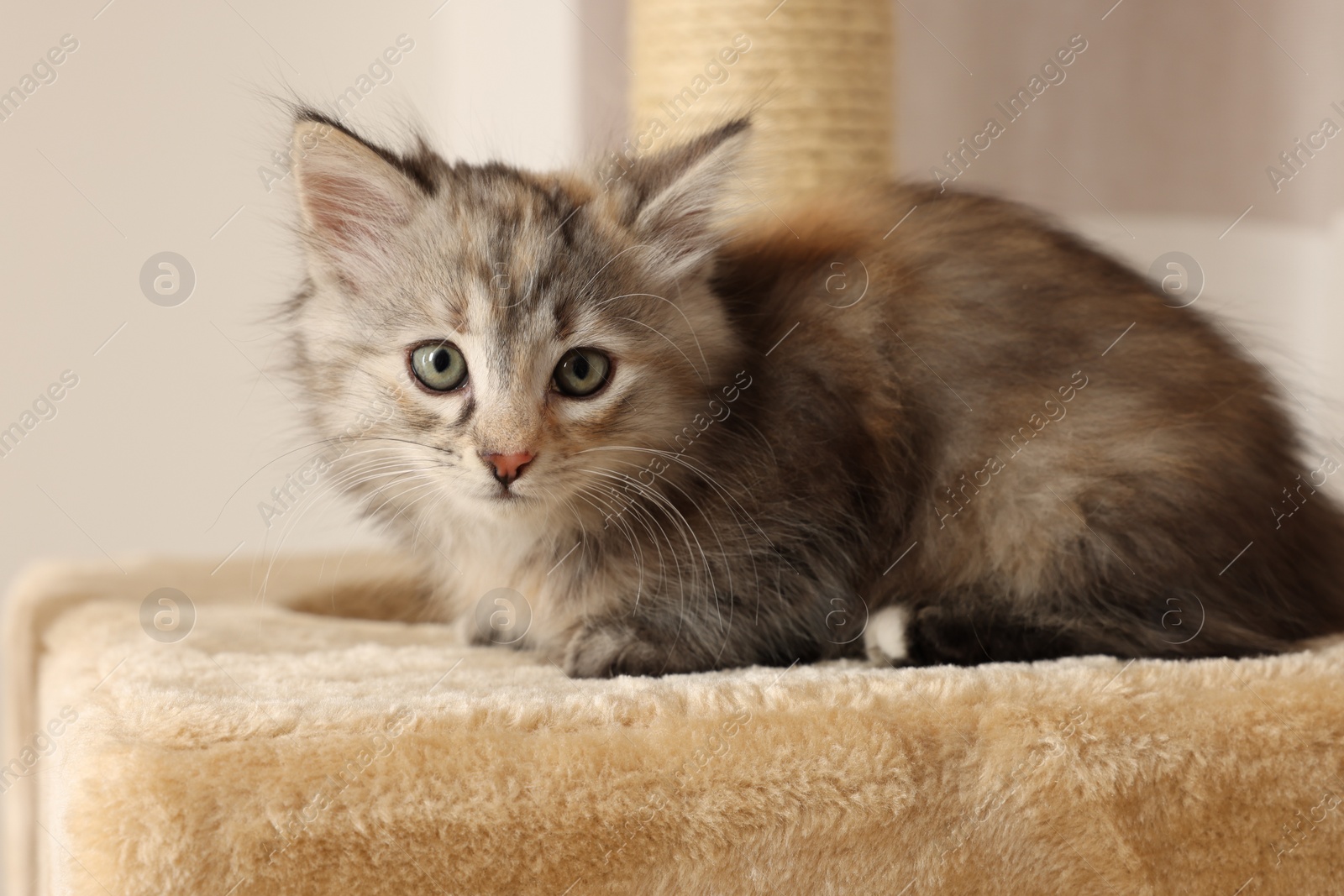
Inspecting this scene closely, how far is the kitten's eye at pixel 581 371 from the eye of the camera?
4.86 ft

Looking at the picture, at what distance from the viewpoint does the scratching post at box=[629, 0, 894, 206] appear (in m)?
2.67

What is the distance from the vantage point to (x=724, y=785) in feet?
3.61

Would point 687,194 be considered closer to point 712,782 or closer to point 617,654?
point 617,654

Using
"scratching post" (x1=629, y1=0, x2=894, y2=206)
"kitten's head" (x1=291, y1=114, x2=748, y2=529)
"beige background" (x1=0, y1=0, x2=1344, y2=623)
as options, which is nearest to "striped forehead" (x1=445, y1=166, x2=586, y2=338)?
"kitten's head" (x1=291, y1=114, x2=748, y2=529)

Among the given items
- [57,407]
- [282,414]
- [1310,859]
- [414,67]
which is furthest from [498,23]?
[1310,859]

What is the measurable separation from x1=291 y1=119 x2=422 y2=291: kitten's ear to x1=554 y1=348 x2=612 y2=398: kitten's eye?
294mm

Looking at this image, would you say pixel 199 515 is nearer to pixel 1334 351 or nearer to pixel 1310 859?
pixel 1310 859

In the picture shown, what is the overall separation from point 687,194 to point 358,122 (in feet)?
2.31

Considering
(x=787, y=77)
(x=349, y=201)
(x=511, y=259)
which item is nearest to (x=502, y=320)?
(x=511, y=259)

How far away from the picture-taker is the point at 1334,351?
3.41 metres

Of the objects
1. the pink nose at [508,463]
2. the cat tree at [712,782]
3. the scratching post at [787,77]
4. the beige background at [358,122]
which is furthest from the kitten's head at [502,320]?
the scratching post at [787,77]

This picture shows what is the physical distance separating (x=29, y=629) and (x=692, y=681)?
1.31 metres

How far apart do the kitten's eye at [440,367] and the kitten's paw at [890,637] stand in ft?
2.13

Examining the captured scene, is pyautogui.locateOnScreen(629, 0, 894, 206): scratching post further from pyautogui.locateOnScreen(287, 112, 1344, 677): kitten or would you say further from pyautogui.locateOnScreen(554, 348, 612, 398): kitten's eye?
pyautogui.locateOnScreen(554, 348, 612, 398): kitten's eye
